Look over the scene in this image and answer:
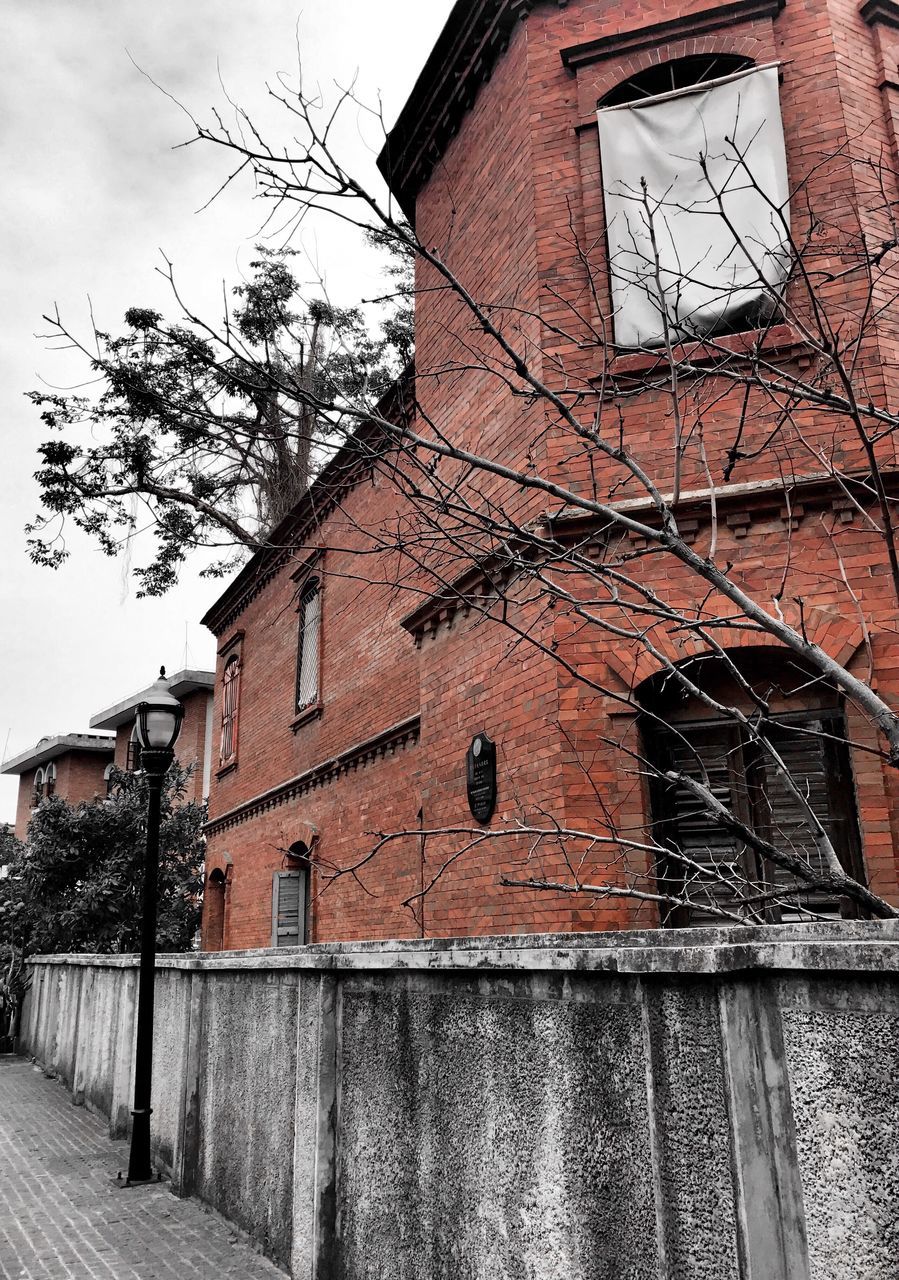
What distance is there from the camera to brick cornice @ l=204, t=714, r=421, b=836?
11109mm

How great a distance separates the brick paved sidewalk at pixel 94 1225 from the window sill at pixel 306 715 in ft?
20.2

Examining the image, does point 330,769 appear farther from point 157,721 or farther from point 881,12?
point 881,12

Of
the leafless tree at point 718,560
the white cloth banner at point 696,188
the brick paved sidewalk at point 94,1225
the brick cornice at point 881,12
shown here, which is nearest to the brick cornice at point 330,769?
the leafless tree at point 718,560

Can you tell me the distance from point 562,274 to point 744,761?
3.70 meters

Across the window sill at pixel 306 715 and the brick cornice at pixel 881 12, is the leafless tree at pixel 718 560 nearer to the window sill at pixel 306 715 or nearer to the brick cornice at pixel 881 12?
the brick cornice at pixel 881 12

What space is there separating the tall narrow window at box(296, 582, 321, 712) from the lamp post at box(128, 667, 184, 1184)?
4916 mm

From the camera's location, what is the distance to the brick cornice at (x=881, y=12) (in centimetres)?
743

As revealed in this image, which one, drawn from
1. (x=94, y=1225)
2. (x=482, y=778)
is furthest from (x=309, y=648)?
(x=94, y=1225)

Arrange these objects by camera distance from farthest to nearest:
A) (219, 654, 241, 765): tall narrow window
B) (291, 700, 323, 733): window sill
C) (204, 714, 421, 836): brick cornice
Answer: (219, 654, 241, 765): tall narrow window < (291, 700, 323, 733): window sill < (204, 714, 421, 836): brick cornice

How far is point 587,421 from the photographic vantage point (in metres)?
7.21

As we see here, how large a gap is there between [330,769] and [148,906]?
4.82m

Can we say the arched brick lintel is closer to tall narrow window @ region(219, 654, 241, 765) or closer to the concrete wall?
the concrete wall

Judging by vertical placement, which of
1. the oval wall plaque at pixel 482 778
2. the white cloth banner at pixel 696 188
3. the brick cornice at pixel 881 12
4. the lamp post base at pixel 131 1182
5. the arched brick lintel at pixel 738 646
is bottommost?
the lamp post base at pixel 131 1182

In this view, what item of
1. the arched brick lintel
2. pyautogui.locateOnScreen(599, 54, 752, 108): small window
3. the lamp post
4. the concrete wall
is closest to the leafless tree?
the arched brick lintel
